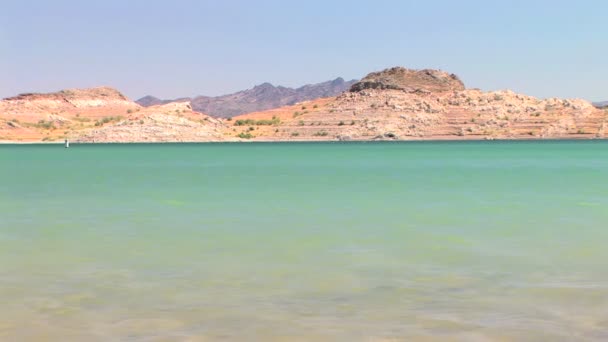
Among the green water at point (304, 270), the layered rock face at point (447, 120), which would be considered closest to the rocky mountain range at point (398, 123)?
the layered rock face at point (447, 120)

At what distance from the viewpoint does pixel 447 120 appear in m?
189

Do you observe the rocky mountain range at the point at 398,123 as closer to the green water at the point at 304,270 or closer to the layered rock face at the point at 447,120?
the layered rock face at the point at 447,120

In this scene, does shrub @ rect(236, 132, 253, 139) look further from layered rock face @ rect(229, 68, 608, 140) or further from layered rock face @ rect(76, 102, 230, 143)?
layered rock face @ rect(76, 102, 230, 143)

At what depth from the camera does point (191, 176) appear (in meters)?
49.5

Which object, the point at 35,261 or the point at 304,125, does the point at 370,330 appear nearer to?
the point at 35,261

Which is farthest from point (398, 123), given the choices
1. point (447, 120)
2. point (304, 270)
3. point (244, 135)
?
point (304, 270)

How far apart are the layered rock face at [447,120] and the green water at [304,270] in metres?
156

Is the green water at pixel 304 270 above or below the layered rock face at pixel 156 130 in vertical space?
below

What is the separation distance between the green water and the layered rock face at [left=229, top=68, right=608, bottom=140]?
512 ft

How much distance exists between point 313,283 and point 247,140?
7082 inches

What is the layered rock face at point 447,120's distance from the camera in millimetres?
182500

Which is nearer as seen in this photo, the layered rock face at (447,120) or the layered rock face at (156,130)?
the layered rock face at (447,120)

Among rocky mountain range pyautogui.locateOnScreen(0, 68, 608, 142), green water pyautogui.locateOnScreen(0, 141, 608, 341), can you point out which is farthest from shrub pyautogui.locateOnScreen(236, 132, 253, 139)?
green water pyautogui.locateOnScreen(0, 141, 608, 341)

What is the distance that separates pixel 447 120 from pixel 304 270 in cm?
17904
